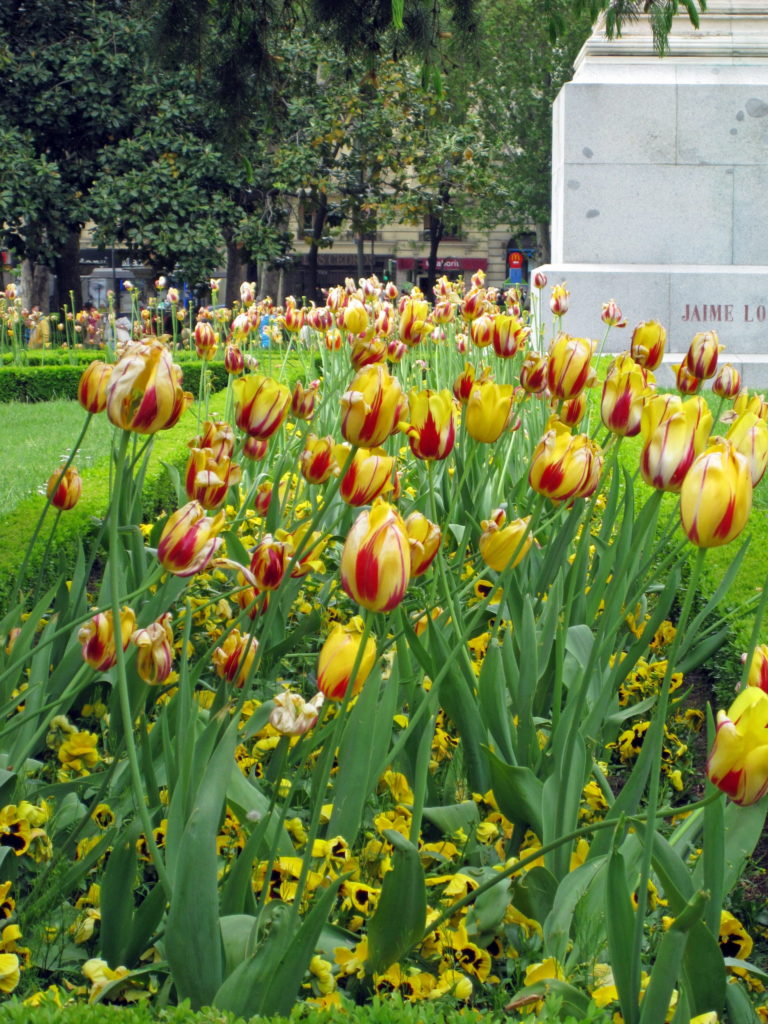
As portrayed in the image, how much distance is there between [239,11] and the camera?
4047 millimetres

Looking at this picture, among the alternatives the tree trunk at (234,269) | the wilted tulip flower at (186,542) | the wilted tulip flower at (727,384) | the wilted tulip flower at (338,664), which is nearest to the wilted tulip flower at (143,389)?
the wilted tulip flower at (186,542)

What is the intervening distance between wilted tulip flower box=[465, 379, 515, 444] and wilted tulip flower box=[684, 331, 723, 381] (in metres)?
0.55

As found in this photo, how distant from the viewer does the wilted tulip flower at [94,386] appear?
6.64 ft

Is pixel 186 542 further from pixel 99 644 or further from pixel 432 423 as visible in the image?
pixel 432 423

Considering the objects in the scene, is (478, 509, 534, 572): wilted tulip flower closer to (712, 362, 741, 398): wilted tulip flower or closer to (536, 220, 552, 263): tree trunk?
(712, 362, 741, 398): wilted tulip flower

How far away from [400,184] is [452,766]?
2456 cm

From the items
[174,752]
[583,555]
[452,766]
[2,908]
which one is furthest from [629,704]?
[2,908]

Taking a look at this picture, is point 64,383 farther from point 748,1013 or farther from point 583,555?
point 748,1013

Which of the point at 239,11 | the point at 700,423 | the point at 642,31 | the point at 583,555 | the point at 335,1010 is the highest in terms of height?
the point at 642,31

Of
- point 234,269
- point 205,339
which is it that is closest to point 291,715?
point 205,339

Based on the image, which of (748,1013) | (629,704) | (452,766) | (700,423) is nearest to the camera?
(748,1013)

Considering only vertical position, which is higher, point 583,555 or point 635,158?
point 635,158

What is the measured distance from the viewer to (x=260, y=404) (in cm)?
207

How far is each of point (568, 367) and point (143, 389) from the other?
3.51 ft
